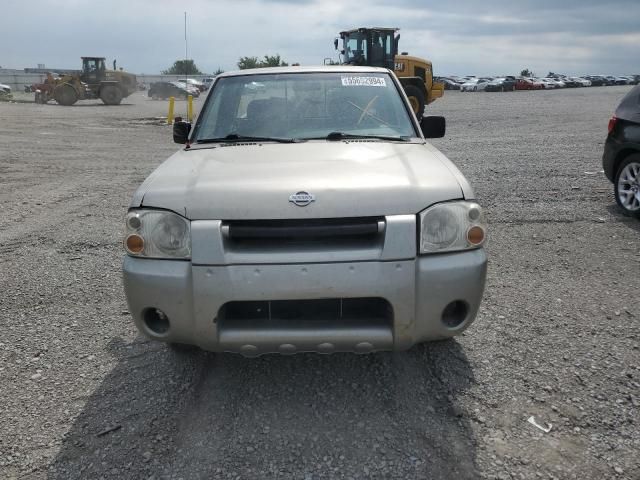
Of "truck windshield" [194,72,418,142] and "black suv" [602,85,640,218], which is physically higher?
"truck windshield" [194,72,418,142]

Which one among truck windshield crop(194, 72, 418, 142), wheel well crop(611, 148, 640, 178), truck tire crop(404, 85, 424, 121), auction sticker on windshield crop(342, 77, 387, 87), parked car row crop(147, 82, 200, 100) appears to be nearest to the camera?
truck windshield crop(194, 72, 418, 142)

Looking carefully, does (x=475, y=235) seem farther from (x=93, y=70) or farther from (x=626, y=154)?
(x=93, y=70)

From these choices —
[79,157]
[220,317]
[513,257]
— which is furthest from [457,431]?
[79,157]

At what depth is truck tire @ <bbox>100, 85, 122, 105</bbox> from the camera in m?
33.8

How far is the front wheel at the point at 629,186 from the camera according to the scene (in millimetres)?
6852

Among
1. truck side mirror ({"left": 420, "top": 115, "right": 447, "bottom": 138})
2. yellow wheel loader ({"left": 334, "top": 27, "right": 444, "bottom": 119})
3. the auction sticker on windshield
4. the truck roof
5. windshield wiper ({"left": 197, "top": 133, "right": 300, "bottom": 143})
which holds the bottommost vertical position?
windshield wiper ({"left": 197, "top": 133, "right": 300, "bottom": 143})

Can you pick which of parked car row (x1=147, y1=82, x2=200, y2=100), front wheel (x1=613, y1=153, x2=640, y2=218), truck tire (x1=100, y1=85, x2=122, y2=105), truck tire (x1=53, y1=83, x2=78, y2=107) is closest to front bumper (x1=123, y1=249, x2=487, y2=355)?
front wheel (x1=613, y1=153, x2=640, y2=218)

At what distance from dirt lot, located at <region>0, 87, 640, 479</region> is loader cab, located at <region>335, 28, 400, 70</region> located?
598 inches

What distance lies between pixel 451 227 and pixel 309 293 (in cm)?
79

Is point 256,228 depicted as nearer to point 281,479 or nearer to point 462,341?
point 281,479

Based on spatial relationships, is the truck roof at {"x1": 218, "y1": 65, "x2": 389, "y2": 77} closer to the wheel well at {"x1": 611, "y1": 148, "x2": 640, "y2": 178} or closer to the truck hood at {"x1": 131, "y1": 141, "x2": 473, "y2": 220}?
the truck hood at {"x1": 131, "y1": 141, "x2": 473, "y2": 220}

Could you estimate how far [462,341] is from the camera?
391 centimetres

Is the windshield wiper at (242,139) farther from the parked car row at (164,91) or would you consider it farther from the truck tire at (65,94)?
the parked car row at (164,91)

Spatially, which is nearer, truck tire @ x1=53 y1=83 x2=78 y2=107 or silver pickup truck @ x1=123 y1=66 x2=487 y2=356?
silver pickup truck @ x1=123 y1=66 x2=487 y2=356
